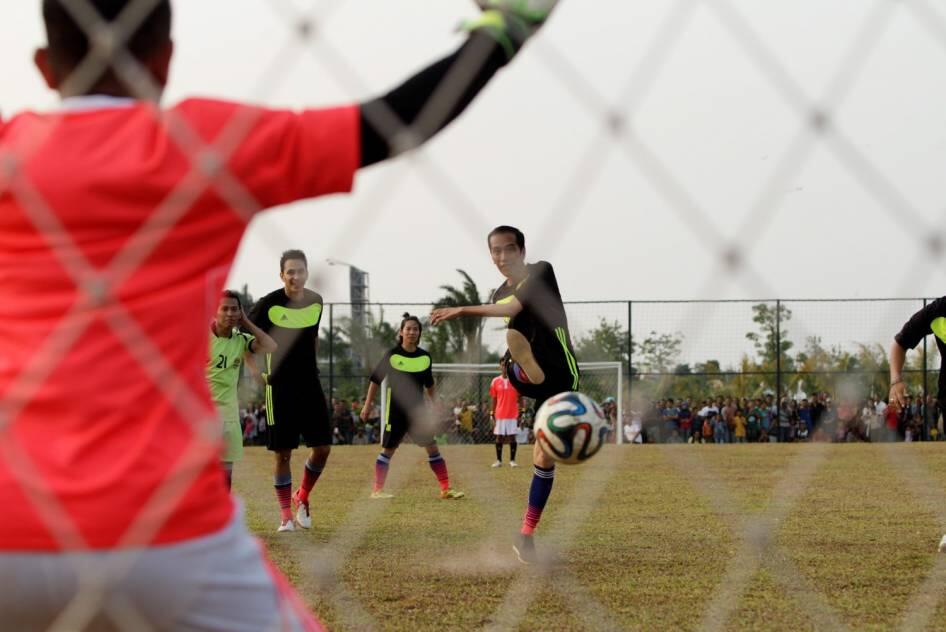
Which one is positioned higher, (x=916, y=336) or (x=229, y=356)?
(x=916, y=336)

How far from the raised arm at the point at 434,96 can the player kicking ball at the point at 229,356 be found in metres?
5.70

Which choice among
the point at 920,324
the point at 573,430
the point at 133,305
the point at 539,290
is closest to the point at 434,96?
the point at 133,305

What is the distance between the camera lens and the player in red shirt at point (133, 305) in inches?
62.3

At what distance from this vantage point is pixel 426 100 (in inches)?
65.9

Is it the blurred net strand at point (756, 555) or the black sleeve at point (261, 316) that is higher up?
the black sleeve at point (261, 316)

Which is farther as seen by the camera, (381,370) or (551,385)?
(381,370)

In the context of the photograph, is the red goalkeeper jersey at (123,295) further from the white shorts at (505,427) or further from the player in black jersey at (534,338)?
the white shorts at (505,427)

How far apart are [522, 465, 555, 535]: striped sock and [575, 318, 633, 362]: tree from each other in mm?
19140

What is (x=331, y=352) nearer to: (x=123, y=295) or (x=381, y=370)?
(x=381, y=370)

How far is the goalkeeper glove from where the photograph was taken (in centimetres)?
169

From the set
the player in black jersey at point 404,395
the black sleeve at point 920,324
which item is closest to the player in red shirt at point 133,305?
the black sleeve at point 920,324

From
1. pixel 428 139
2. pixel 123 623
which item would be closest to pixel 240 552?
pixel 123 623

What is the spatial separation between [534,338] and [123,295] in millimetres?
5063

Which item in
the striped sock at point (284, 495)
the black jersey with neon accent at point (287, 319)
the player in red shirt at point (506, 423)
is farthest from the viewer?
the player in red shirt at point (506, 423)
